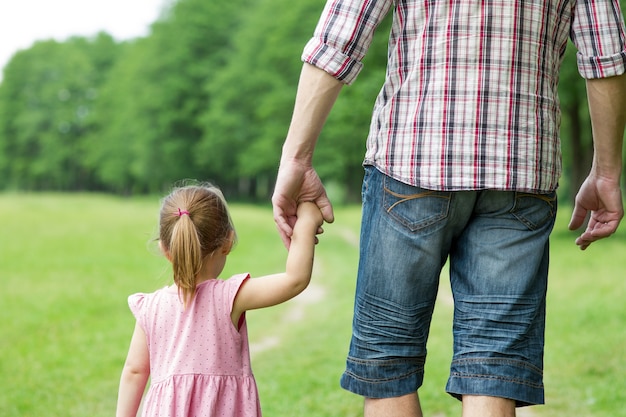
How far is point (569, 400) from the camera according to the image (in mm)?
5859

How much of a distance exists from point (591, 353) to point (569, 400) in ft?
6.21

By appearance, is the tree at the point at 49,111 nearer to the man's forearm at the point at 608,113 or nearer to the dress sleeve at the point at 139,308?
the dress sleeve at the point at 139,308

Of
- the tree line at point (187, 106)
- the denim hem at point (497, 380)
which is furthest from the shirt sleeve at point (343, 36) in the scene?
the tree line at point (187, 106)

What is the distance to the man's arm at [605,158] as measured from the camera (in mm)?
2607

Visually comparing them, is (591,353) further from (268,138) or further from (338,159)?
(268,138)

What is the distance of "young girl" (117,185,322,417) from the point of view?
2.78 meters

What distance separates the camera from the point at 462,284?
2.49 m

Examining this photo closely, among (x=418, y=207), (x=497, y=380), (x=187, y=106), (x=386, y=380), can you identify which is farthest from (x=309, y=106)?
(x=187, y=106)

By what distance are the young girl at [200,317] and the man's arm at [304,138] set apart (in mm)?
88

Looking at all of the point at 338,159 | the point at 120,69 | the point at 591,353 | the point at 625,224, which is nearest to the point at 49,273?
the point at 591,353

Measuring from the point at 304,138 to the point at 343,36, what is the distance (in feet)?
1.08

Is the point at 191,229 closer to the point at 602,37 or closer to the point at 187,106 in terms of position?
the point at 602,37

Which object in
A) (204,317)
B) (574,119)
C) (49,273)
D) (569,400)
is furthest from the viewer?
(574,119)

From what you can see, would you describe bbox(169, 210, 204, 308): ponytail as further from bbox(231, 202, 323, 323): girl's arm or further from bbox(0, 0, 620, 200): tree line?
bbox(0, 0, 620, 200): tree line
